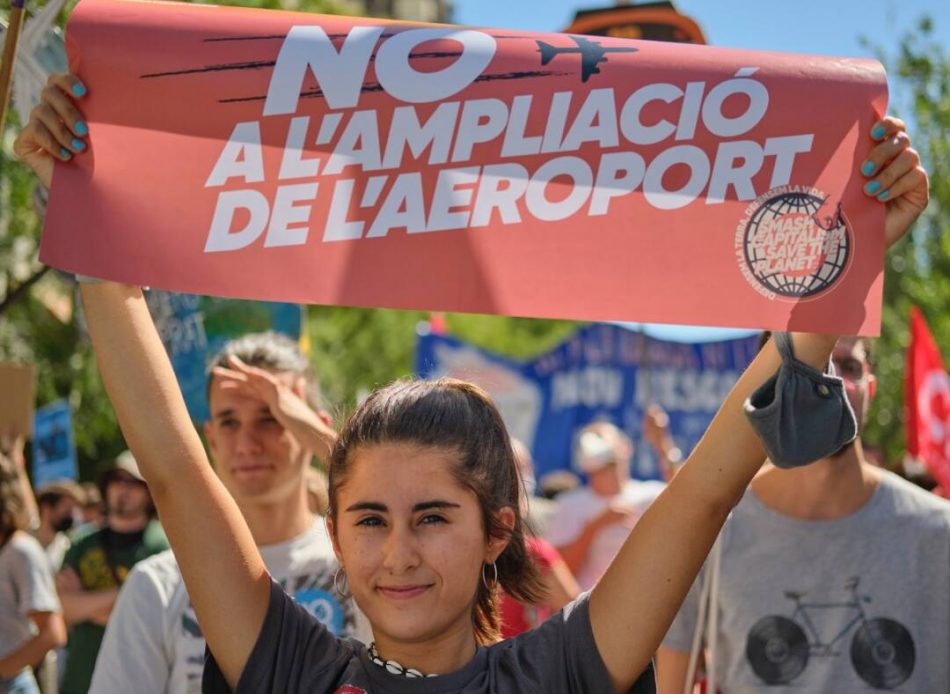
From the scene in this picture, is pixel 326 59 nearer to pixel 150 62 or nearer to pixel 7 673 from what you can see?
pixel 150 62

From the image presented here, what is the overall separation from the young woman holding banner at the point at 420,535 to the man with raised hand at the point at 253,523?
44.3 inches

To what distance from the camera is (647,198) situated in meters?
2.64

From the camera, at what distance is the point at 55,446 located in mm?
10352

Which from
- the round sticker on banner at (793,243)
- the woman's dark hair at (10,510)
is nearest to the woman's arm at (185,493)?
the round sticker on banner at (793,243)


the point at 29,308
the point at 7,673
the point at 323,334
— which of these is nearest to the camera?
the point at 7,673

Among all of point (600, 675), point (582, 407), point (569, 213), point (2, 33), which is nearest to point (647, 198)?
point (569, 213)

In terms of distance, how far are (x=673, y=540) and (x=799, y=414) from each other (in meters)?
0.30

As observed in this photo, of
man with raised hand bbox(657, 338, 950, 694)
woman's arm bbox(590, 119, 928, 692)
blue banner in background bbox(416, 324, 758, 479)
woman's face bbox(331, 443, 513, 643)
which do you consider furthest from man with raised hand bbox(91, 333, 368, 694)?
Answer: blue banner in background bbox(416, 324, 758, 479)

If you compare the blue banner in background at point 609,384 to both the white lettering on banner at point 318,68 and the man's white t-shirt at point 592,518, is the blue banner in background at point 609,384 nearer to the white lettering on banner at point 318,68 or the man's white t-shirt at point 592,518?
the man's white t-shirt at point 592,518

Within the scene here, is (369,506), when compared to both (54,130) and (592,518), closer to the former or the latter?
(54,130)

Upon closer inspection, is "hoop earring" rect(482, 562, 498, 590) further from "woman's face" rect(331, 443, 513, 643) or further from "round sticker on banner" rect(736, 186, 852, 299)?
"round sticker on banner" rect(736, 186, 852, 299)

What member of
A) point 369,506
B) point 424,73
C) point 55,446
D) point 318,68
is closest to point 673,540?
point 369,506

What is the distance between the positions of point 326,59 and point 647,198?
0.66 metres

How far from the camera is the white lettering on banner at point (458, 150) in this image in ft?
8.63
